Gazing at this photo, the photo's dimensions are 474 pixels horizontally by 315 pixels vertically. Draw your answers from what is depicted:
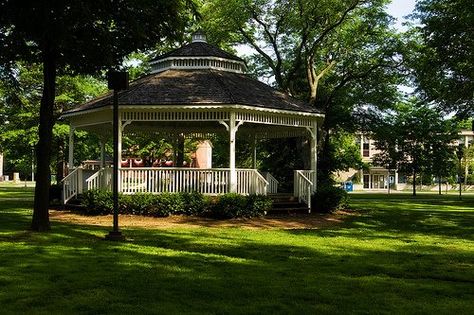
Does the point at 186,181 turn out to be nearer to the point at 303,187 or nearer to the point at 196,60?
the point at 303,187

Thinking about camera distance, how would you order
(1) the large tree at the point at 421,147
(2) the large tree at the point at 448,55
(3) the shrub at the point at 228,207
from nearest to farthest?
(3) the shrub at the point at 228,207
(2) the large tree at the point at 448,55
(1) the large tree at the point at 421,147

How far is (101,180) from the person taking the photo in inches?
795

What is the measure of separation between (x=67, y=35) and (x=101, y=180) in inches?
345

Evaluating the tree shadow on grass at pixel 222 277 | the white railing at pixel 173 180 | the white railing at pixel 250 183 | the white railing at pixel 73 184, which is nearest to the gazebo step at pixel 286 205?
the white railing at pixel 250 183

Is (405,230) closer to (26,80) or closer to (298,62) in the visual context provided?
(298,62)

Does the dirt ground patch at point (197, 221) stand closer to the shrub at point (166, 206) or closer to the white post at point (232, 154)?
the shrub at point (166, 206)

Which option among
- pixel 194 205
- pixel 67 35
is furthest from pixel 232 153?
pixel 67 35

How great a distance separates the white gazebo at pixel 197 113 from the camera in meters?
19.1

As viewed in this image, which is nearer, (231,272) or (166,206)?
(231,272)

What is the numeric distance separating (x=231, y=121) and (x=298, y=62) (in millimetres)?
12118

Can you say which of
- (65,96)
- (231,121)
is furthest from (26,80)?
(231,121)

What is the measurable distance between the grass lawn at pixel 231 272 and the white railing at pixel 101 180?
5499 millimetres

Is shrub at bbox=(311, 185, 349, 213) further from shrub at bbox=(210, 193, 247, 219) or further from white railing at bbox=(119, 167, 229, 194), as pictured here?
shrub at bbox=(210, 193, 247, 219)

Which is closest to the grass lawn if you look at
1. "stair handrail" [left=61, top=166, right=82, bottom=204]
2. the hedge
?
the hedge
